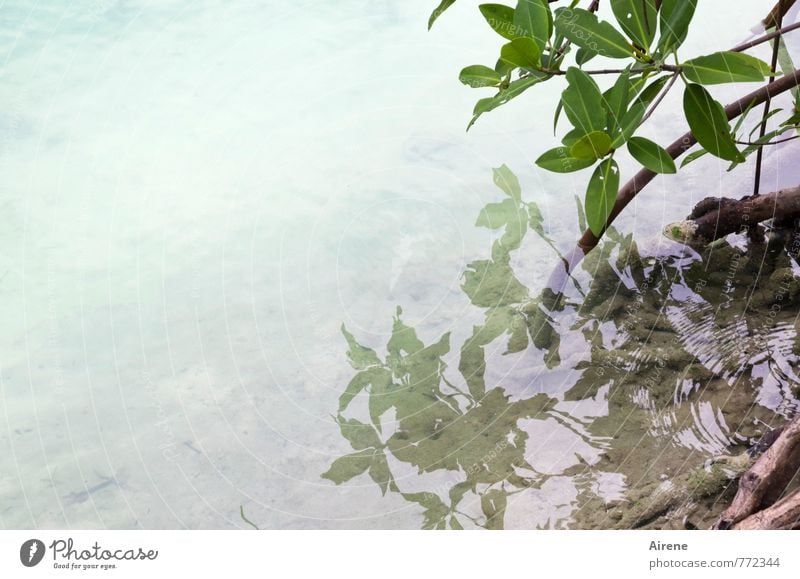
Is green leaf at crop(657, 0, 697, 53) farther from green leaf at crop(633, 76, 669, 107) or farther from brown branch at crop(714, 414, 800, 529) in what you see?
brown branch at crop(714, 414, 800, 529)

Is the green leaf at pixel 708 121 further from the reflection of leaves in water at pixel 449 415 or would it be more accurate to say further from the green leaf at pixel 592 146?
the reflection of leaves in water at pixel 449 415

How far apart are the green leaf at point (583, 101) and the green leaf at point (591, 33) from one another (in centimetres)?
4

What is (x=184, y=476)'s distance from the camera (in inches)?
→ 54.9

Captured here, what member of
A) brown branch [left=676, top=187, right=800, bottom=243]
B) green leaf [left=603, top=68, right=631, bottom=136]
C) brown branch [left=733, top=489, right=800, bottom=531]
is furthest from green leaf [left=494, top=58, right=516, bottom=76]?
brown branch [left=733, top=489, right=800, bottom=531]

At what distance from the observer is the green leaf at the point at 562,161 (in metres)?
1.04

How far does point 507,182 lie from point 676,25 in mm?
851

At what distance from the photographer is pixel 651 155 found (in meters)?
1.08

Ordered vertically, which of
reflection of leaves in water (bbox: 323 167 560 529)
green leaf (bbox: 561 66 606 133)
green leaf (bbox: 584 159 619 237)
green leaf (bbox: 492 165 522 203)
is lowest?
reflection of leaves in water (bbox: 323 167 560 529)

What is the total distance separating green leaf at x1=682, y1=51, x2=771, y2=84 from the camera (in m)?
1.00

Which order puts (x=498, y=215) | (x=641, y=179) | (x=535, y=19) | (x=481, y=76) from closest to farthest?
1. (x=535, y=19)
2. (x=481, y=76)
3. (x=641, y=179)
4. (x=498, y=215)

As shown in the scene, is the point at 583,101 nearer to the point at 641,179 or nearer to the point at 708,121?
the point at 708,121

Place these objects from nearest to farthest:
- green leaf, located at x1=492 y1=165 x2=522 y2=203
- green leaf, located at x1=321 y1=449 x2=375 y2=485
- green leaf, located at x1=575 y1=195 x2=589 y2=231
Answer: green leaf, located at x1=321 y1=449 x2=375 y2=485, green leaf, located at x1=575 y1=195 x2=589 y2=231, green leaf, located at x1=492 y1=165 x2=522 y2=203

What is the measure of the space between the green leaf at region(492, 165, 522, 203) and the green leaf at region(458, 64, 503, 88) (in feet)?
1.91

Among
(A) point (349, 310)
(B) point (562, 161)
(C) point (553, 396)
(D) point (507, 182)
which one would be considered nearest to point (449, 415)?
(C) point (553, 396)
